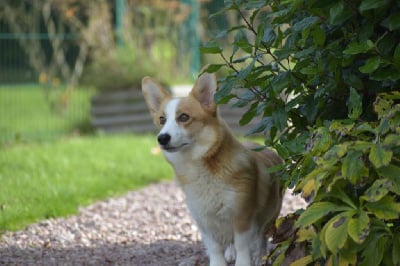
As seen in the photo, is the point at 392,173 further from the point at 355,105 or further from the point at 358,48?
the point at 358,48

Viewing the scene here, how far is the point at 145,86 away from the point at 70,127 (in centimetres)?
688

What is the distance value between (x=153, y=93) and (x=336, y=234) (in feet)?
6.54

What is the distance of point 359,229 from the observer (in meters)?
2.90

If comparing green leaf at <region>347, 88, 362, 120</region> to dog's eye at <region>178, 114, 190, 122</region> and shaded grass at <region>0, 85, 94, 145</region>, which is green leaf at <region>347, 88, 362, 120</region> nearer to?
dog's eye at <region>178, 114, 190, 122</region>

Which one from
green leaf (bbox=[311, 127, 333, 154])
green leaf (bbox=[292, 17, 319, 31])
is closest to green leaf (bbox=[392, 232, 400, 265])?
green leaf (bbox=[311, 127, 333, 154])

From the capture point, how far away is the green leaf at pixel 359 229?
9.48 feet

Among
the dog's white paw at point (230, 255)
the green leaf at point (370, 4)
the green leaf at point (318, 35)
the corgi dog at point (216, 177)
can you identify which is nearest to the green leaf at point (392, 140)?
the green leaf at point (370, 4)

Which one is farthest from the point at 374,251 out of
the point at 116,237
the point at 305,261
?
the point at 116,237

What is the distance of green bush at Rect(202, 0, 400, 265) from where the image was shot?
300 cm

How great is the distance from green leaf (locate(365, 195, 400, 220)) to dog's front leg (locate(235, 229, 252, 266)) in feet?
4.12

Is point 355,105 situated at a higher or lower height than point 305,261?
higher

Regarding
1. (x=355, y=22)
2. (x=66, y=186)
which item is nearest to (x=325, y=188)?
(x=355, y=22)

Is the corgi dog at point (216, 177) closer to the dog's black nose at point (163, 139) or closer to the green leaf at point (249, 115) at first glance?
the dog's black nose at point (163, 139)

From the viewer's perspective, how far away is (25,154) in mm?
8445
